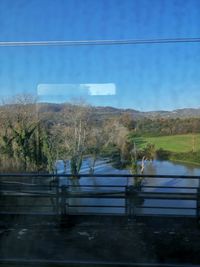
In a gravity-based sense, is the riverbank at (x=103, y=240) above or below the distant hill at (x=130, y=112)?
below

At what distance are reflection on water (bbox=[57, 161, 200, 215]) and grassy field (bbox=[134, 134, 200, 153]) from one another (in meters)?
0.06

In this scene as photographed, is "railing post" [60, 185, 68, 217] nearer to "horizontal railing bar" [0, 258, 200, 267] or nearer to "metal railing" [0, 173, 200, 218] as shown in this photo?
"metal railing" [0, 173, 200, 218]

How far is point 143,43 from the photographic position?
56.7 inches

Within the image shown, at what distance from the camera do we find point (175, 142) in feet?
4.80

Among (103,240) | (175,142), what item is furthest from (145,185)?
(103,240)

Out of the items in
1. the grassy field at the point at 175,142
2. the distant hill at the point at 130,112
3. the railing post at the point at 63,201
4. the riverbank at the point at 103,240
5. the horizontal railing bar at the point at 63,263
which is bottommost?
the horizontal railing bar at the point at 63,263

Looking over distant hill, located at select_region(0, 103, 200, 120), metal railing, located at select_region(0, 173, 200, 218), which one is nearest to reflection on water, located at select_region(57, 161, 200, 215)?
metal railing, located at select_region(0, 173, 200, 218)

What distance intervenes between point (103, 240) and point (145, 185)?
1.11 ft

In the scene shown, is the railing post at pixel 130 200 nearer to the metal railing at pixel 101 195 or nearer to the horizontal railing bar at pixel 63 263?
the metal railing at pixel 101 195

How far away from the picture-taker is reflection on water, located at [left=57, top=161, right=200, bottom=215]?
57.2 inches

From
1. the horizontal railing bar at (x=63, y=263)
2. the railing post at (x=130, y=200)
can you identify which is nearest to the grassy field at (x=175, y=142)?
the railing post at (x=130, y=200)

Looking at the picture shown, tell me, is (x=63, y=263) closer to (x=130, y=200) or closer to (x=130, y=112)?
(x=130, y=200)

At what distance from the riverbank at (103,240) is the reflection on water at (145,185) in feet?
0.18

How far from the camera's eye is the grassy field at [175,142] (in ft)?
4.69
